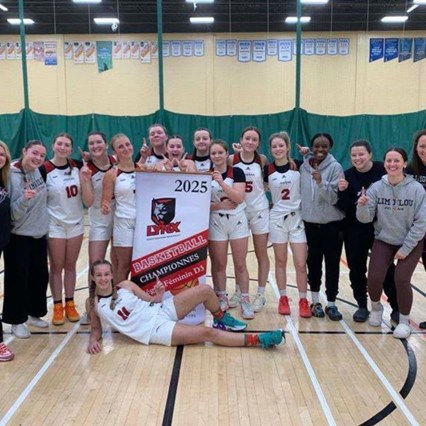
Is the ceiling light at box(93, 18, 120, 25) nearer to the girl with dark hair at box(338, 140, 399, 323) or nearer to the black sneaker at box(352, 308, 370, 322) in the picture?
the girl with dark hair at box(338, 140, 399, 323)

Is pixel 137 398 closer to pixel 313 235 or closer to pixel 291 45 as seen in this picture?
pixel 313 235

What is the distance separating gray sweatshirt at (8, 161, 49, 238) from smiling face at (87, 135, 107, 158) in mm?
478

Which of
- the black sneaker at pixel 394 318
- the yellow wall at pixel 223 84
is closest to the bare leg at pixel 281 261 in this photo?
the black sneaker at pixel 394 318

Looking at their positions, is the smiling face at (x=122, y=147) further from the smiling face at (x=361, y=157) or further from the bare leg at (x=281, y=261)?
the smiling face at (x=361, y=157)

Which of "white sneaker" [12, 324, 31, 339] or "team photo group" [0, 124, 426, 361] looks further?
"white sneaker" [12, 324, 31, 339]

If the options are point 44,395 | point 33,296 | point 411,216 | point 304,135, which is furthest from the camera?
point 304,135

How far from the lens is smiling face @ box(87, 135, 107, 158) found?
3.96m

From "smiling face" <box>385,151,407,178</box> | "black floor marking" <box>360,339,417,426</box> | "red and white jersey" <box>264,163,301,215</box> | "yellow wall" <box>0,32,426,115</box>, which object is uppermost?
"yellow wall" <box>0,32,426,115</box>

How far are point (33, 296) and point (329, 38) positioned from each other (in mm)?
10784

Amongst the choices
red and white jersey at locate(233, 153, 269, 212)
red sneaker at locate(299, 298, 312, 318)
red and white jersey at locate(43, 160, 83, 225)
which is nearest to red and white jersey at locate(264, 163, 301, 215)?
red and white jersey at locate(233, 153, 269, 212)

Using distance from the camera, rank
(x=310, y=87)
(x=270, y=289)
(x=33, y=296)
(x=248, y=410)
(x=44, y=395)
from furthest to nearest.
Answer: (x=310, y=87)
(x=270, y=289)
(x=33, y=296)
(x=44, y=395)
(x=248, y=410)

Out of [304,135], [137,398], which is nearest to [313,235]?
[137,398]

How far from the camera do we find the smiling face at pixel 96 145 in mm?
3957

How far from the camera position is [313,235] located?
4168mm
